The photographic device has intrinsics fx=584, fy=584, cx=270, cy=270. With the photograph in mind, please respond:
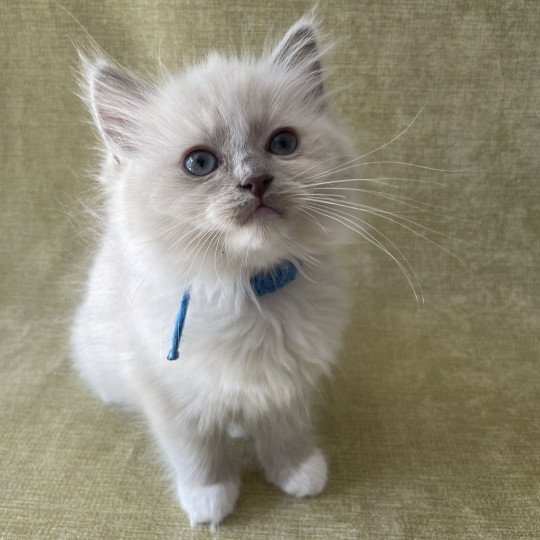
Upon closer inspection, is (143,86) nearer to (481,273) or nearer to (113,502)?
(113,502)

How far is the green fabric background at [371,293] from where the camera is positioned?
1.07m

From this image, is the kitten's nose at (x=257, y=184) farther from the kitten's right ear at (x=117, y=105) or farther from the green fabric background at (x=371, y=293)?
the green fabric background at (x=371, y=293)

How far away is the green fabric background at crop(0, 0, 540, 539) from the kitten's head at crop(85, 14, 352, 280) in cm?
29

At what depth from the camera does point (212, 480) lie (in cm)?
106

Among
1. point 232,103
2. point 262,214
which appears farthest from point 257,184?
point 232,103

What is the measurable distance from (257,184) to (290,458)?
21.9 inches

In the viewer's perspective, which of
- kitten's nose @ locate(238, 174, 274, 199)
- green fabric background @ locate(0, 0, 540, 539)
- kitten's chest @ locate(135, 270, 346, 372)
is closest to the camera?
kitten's nose @ locate(238, 174, 274, 199)

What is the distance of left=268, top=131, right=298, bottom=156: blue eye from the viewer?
35.9 inches

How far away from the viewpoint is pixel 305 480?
3.54 feet

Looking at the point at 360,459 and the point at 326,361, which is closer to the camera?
the point at 326,361

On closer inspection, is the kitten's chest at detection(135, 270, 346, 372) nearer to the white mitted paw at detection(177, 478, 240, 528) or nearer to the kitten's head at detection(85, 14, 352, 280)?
the kitten's head at detection(85, 14, 352, 280)

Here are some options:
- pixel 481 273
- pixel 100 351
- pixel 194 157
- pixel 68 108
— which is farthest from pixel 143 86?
pixel 481 273

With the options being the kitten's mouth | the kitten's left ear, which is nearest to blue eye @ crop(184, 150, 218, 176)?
the kitten's mouth

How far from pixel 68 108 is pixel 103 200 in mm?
641
